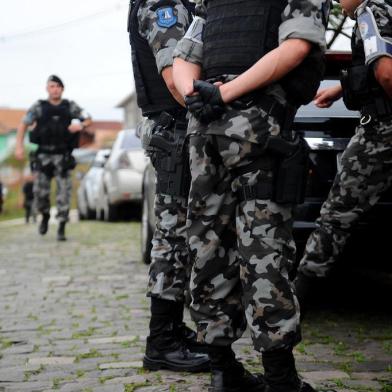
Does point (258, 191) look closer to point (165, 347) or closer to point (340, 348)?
point (165, 347)

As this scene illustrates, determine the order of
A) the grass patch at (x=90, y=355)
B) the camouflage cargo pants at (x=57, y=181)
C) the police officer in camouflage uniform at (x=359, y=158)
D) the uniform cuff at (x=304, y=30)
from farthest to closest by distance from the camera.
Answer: the camouflage cargo pants at (x=57, y=181) < the grass patch at (x=90, y=355) < the police officer in camouflage uniform at (x=359, y=158) < the uniform cuff at (x=304, y=30)

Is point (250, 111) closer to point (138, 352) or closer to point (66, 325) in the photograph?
point (138, 352)

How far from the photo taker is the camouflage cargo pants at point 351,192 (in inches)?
168

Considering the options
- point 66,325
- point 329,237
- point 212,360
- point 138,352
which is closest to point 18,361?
point 138,352

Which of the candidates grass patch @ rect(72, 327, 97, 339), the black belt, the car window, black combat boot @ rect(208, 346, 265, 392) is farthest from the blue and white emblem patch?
the car window

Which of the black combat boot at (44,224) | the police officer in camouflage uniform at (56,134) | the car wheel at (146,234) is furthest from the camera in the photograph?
the black combat boot at (44,224)

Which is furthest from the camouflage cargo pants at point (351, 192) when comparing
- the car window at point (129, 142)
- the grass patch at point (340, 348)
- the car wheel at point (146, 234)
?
the car window at point (129, 142)

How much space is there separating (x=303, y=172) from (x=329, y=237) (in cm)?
127

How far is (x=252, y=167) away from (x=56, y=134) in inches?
333

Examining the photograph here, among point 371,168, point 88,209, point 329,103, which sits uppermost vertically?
point 329,103

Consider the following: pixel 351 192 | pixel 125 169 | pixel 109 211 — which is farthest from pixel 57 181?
pixel 351 192

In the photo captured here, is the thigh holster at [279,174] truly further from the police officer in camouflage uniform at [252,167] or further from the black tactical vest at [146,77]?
the black tactical vest at [146,77]

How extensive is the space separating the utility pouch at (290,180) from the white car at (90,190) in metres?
14.6

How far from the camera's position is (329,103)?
15.0 feet
